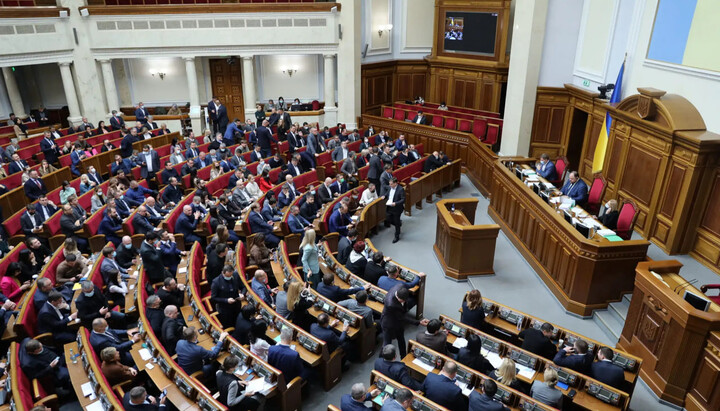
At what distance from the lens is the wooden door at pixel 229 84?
17.8 meters

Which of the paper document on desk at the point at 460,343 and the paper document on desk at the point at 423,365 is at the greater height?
the paper document on desk at the point at 460,343

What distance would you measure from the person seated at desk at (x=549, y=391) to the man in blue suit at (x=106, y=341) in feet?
14.1

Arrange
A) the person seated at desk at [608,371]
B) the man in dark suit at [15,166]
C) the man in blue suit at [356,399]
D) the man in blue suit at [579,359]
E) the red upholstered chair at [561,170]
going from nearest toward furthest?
the man in blue suit at [356,399] < the person seated at desk at [608,371] < the man in blue suit at [579,359] < the red upholstered chair at [561,170] < the man in dark suit at [15,166]

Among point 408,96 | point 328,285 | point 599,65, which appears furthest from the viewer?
point 408,96

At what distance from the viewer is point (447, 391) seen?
4531mm

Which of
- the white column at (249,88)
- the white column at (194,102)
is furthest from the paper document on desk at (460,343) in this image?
the white column at (194,102)

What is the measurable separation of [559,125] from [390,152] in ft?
13.9

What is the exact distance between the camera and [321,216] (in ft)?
28.8

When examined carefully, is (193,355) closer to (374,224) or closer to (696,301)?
(374,224)

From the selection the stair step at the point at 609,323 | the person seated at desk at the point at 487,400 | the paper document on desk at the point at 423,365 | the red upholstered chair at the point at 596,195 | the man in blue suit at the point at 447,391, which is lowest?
the stair step at the point at 609,323

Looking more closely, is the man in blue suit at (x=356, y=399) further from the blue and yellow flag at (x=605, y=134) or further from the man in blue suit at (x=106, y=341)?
the blue and yellow flag at (x=605, y=134)

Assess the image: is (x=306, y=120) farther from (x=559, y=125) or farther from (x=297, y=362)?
(x=297, y=362)

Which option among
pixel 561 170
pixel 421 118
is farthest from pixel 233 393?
pixel 421 118

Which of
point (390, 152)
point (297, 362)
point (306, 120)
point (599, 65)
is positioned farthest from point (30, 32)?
point (599, 65)
